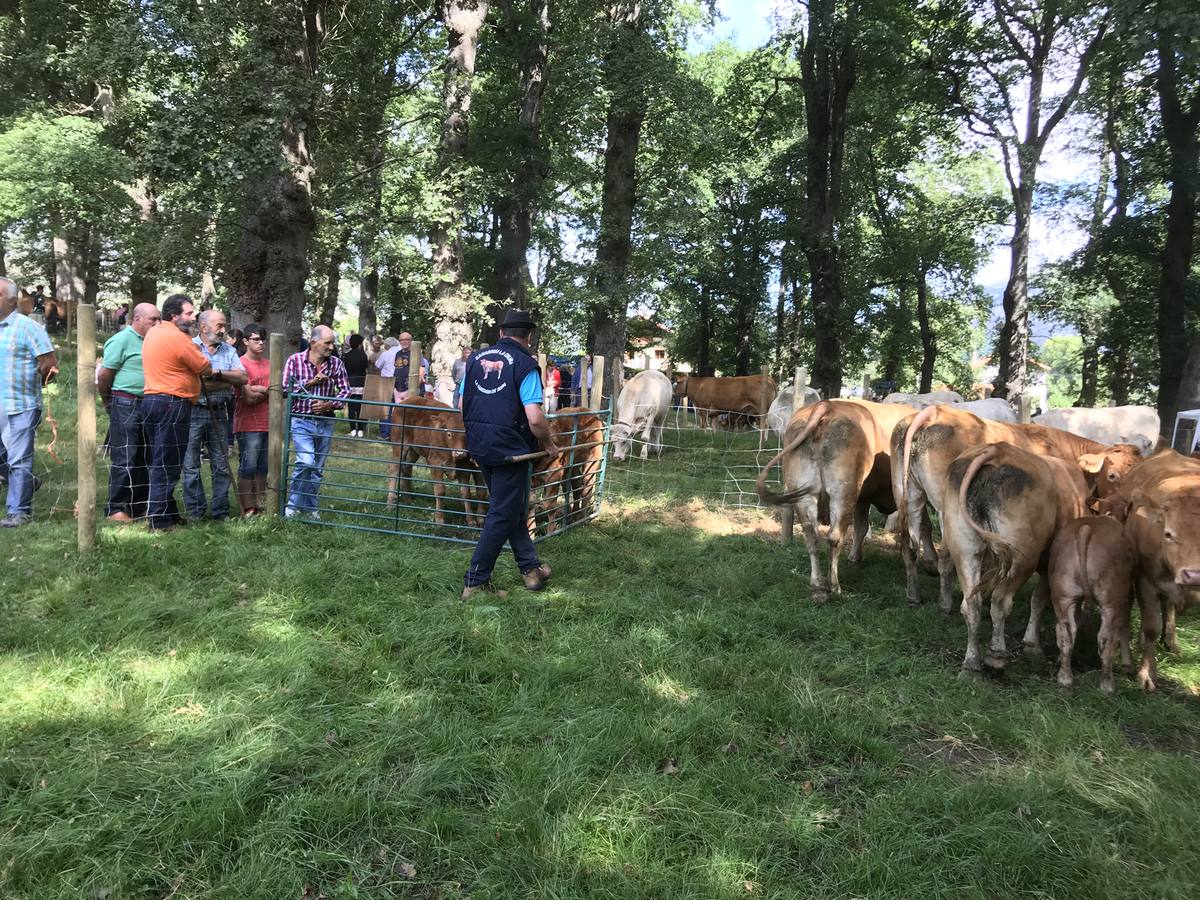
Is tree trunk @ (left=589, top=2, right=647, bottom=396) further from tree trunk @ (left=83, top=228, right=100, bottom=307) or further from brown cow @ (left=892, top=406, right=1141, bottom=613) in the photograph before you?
tree trunk @ (left=83, top=228, right=100, bottom=307)

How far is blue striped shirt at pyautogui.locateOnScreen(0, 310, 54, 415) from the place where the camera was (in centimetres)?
573

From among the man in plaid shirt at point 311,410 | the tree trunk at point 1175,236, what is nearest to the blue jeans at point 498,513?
the man in plaid shirt at point 311,410

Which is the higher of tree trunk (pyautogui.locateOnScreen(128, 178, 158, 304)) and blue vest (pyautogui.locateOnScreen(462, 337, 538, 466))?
tree trunk (pyautogui.locateOnScreen(128, 178, 158, 304))

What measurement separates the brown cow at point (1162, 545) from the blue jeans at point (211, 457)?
7.17 meters

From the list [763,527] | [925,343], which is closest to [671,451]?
[763,527]

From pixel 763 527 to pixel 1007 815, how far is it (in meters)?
5.40

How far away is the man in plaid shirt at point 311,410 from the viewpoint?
673 centimetres

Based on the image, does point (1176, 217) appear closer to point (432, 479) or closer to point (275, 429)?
point (432, 479)

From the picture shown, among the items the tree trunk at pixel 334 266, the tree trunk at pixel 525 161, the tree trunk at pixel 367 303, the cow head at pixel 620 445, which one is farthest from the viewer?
the tree trunk at pixel 367 303

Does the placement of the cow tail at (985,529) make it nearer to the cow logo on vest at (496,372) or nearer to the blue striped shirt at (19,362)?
the cow logo on vest at (496,372)

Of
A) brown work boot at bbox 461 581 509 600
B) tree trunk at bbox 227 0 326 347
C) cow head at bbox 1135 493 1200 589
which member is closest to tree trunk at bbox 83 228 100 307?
tree trunk at bbox 227 0 326 347

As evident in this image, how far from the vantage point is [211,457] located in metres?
6.54

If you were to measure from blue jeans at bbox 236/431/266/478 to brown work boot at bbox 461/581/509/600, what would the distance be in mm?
3052

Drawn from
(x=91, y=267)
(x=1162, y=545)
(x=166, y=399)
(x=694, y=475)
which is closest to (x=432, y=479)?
(x=166, y=399)
